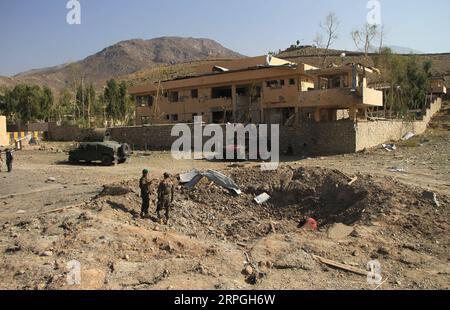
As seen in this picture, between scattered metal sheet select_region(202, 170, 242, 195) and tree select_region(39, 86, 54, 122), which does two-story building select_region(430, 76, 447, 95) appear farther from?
tree select_region(39, 86, 54, 122)

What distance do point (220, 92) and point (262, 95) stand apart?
5184 mm

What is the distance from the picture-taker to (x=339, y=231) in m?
9.91

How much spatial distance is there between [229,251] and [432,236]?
175 inches

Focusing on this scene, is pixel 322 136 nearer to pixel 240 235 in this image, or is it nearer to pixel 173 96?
pixel 240 235

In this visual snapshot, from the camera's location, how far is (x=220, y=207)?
1201cm

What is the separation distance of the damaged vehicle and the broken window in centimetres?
1490

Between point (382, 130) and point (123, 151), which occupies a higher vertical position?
point (382, 130)

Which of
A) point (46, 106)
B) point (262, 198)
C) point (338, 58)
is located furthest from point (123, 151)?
point (338, 58)

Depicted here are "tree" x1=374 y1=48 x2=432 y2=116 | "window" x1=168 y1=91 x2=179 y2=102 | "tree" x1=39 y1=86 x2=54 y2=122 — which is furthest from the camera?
"tree" x1=39 y1=86 x2=54 y2=122

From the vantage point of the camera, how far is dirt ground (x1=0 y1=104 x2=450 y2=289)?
7055mm

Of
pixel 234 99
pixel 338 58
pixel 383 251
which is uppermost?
pixel 338 58

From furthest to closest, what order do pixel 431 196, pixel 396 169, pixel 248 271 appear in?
pixel 396 169, pixel 431 196, pixel 248 271

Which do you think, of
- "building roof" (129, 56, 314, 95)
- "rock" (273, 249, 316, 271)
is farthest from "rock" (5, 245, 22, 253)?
"building roof" (129, 56, 314, 95)

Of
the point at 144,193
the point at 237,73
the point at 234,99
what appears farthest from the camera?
the point at 234,99
